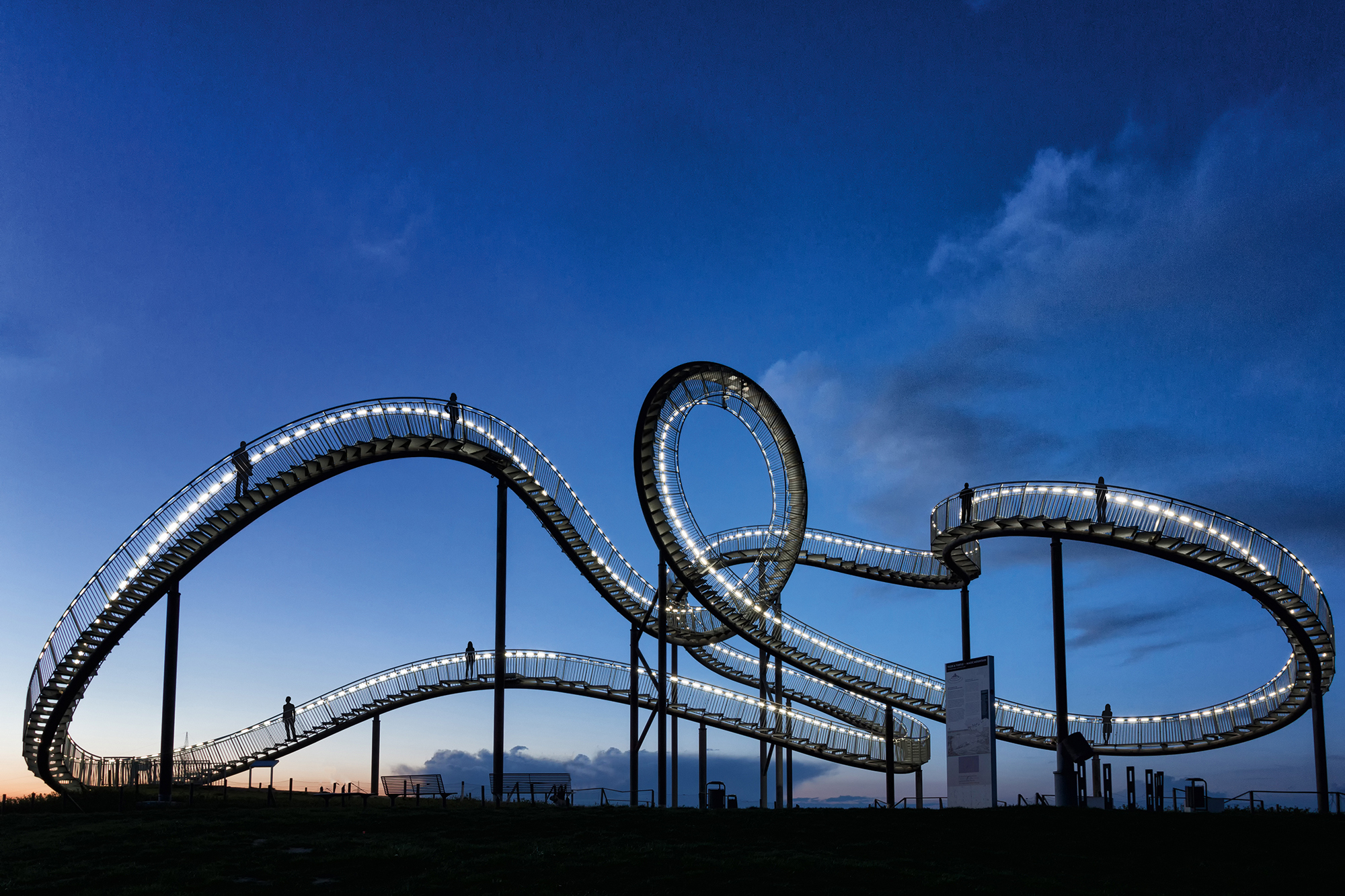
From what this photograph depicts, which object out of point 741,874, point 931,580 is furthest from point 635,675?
point 741,874

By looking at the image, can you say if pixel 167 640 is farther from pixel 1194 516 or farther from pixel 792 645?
pixel 1194 516

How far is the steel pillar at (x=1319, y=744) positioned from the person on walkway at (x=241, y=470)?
108ft

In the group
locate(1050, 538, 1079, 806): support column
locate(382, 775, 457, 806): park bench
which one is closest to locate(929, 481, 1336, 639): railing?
locate(1050, 538, 1079, 806): support column

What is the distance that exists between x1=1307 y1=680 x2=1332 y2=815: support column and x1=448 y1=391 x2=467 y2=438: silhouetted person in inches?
1073

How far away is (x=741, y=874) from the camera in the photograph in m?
17.5

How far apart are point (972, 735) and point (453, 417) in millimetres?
18306

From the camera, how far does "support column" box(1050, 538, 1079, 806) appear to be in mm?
28938

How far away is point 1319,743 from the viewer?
115 ft

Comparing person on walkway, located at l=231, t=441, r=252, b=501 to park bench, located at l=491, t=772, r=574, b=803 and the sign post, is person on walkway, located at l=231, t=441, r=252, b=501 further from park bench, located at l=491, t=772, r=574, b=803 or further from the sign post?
the sign post

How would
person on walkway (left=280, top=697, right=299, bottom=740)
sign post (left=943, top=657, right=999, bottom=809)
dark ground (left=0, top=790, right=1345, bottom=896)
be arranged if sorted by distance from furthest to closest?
person on walkway (left=280, top=697, right=299, bottom=740) → sign post (left=943, top=657, right=999, bottom=809) → dark ground (left=0, top=790, right=1345, bottom=896)

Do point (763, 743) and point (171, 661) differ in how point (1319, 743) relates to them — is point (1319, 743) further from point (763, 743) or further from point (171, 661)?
point (171, 661)

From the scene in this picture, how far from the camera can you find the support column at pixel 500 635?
3341 cm

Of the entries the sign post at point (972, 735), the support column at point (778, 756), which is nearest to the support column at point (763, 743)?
the support column at point (778, 756)

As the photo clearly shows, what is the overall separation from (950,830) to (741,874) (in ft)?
20.8
